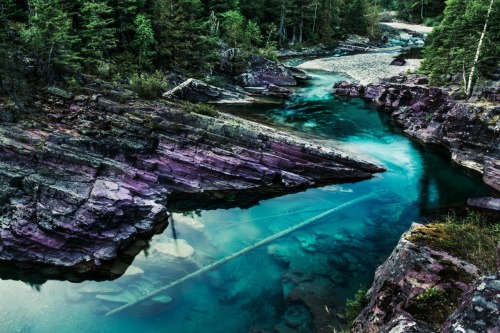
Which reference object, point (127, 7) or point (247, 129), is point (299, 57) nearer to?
point (127, 7)

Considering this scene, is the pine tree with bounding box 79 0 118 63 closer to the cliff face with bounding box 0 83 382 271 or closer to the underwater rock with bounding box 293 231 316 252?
the cliff face with bounding box 0 83 382 271

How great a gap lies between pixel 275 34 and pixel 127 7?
36779 mm

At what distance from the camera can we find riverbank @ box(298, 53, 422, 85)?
169 feet

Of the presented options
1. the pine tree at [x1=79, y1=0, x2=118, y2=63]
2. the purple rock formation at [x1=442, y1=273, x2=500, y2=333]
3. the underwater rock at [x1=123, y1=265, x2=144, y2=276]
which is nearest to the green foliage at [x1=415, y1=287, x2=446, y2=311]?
the purple rock formation at [x1=442, y1=273, x2=500, y2=333]

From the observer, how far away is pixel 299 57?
6794 centimetres

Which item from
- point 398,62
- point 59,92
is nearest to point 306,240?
point 59,92

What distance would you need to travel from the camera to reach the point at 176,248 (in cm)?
1809

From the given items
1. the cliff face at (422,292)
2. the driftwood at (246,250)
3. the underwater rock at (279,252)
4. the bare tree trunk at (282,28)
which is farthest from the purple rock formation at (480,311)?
the bare tree trunk at (282,28)

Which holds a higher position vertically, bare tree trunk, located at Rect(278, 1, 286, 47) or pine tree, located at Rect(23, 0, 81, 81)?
bare tree trunk, located at Rect(278, 1, 286, 47)

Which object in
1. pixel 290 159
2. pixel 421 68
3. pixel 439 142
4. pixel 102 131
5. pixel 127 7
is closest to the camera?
pixel 102 131

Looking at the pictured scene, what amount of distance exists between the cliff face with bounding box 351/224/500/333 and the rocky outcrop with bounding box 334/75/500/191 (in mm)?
19498

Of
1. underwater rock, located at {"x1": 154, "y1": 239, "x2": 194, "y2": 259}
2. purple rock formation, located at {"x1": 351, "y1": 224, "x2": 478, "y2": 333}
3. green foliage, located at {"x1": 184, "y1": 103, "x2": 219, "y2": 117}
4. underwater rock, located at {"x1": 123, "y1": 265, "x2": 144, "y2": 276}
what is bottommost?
underwater rock, located at {"x1": 123, "y1": 265, "x2": 144, "y2": 276}

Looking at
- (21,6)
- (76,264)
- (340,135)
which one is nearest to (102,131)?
(76,264)

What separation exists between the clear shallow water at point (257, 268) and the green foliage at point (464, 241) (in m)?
5.03
